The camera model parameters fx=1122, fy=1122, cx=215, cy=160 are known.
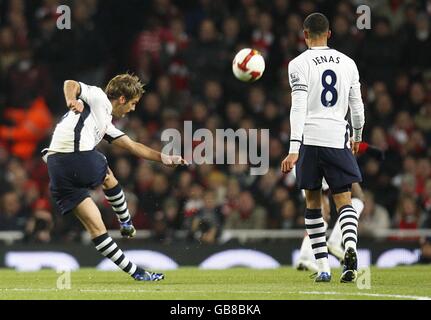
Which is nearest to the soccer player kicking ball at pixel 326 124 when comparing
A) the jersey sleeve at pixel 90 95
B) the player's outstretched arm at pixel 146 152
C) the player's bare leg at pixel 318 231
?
the player's bare leg at pixel 318 231

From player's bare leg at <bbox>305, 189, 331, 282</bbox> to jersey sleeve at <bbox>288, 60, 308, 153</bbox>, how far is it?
0.57 m

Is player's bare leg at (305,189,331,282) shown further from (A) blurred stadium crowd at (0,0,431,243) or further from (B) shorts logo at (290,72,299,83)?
(A) blurred stadium crowd at (0,0,431,243)

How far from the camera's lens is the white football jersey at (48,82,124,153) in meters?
9.20

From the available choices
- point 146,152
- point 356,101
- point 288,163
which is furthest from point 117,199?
point 356,101

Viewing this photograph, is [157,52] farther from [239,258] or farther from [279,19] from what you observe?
[239,258]

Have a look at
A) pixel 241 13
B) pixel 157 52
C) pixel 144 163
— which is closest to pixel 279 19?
pixel 241 13

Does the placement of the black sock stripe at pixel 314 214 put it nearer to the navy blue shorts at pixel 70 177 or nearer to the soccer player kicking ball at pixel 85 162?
the soccer player kicking ball at pixel 85 162

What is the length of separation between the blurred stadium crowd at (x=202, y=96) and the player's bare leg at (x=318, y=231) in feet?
15.3

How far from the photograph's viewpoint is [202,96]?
16.1 metres

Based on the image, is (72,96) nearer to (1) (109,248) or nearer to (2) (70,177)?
(2) (70,177)

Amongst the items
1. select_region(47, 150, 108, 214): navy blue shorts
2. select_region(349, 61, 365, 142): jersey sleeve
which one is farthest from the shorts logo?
select_region(47, 150, 108, 214): navy blue shorts

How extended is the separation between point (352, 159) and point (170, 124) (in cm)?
646

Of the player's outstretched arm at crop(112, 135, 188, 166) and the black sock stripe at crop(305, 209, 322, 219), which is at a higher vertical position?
the player's outstretched arm at crop(112, 135, 188, 166)

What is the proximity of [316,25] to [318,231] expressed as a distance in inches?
66.4
